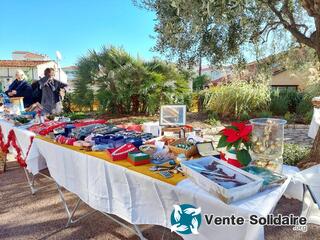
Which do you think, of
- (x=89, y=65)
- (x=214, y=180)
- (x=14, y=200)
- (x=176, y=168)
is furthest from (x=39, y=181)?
(x=89, y=65)

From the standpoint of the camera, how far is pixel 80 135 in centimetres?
239

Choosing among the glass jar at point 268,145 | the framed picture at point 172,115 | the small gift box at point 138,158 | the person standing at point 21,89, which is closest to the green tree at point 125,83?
the person standing at point 21,89

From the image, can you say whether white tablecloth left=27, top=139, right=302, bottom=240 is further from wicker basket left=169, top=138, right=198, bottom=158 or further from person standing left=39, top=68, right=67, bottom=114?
person standing left=39, top=68, right=67, bottom=114

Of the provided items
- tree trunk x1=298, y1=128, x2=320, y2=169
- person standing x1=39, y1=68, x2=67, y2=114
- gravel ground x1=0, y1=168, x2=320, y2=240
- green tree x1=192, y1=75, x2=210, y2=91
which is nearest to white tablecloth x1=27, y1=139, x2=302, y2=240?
gravel ground x1=0, y1=168, x2=320, y2=240

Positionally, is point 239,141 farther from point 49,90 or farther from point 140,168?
point 49,90

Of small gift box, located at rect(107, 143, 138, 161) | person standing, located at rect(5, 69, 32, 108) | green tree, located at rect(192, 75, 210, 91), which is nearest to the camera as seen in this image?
small gift box, located at rect(107, 143, 138, 161)

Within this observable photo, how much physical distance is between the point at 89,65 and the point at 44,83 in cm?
331

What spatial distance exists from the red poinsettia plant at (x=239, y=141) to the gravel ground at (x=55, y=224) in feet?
3.59

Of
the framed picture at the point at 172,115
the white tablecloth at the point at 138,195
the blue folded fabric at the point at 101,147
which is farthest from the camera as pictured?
the framed picture at the point at 172,115

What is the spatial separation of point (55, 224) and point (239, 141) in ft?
6.53

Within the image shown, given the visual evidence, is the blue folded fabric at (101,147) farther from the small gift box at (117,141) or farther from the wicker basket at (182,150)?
the wicker basket at (182,150)

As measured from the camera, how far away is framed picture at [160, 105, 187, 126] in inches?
104
